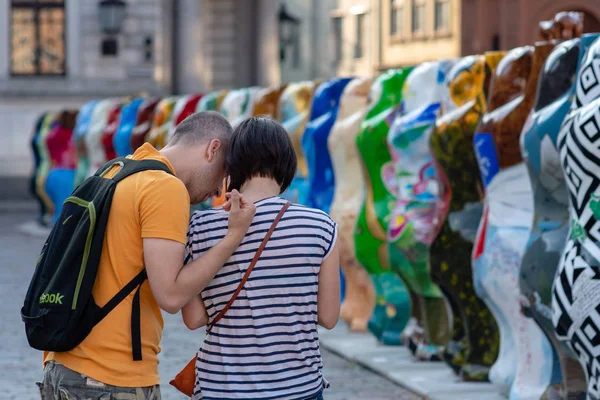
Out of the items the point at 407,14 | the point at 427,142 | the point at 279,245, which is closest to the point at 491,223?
the point at 427,142

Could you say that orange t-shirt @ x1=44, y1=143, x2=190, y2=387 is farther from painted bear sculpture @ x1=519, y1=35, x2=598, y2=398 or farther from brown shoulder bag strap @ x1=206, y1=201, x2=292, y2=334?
painted bear sculpture @ x1=519, y1=35, x2=598, y2=398

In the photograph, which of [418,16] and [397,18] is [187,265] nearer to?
[418,16]

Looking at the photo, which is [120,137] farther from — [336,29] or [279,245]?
[336,29]

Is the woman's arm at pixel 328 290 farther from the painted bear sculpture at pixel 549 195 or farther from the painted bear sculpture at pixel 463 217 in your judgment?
the painted bear sculpture at pixel 463 217

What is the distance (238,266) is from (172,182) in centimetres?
27

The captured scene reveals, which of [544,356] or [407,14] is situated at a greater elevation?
[407,14]

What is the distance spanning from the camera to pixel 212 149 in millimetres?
3740

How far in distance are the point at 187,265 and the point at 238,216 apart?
7.3 inches

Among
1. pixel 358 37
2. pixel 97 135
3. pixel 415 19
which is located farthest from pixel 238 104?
pixel 358 37

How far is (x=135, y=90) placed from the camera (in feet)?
120

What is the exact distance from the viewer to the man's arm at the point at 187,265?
11.5 ft

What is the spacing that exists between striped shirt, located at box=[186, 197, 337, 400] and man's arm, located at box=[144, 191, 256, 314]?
0.17 feet

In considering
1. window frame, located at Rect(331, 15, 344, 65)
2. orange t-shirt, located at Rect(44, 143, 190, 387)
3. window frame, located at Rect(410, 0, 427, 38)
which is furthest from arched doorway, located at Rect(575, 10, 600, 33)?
window frame, located at Rect(331, 15, 344, 65)

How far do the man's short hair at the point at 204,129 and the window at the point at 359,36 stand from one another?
1650 inches
